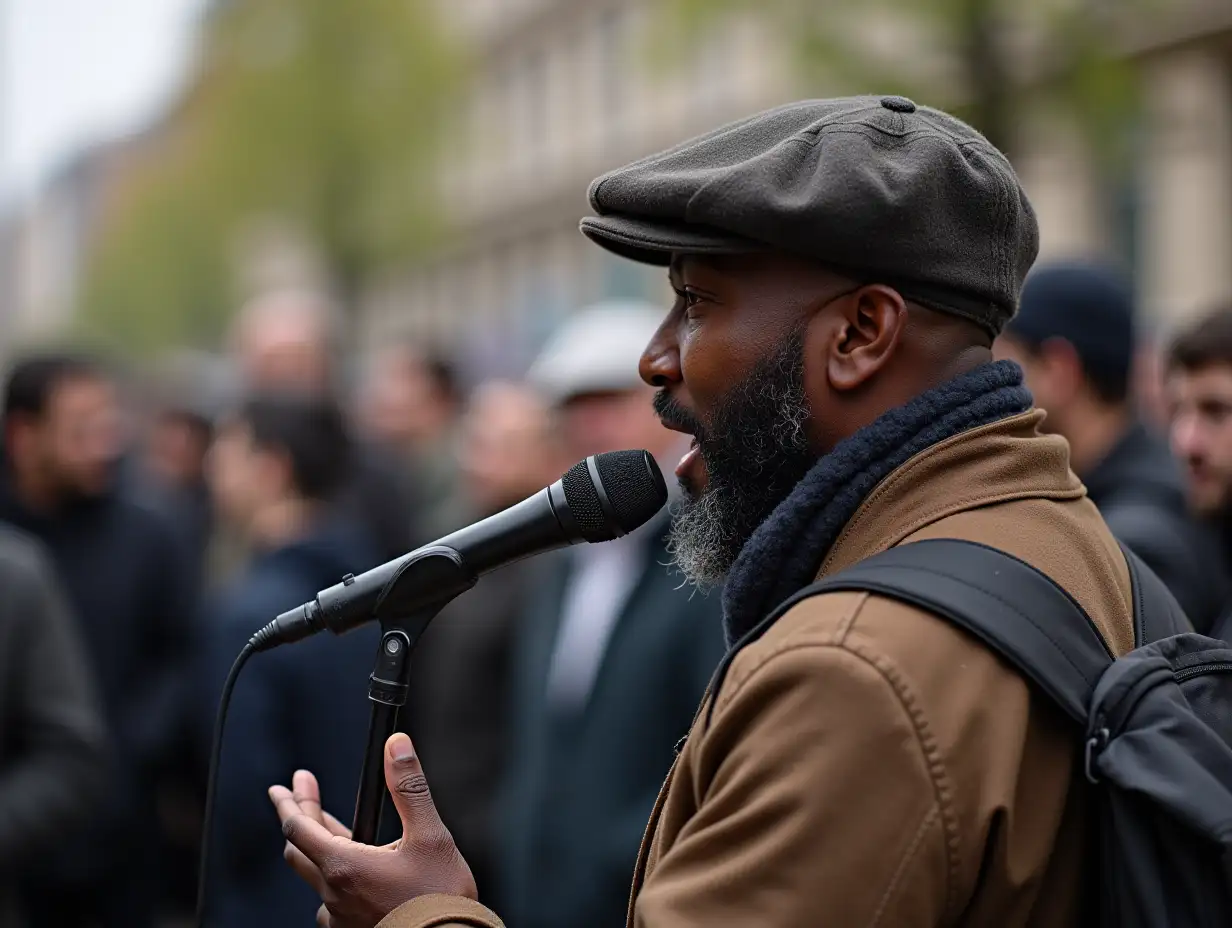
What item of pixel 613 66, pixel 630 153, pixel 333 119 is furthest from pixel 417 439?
pixel 613 66

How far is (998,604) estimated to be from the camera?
5.65 feet

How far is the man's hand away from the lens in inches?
78.5

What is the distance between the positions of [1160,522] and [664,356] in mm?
1777

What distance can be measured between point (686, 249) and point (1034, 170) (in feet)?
55.8

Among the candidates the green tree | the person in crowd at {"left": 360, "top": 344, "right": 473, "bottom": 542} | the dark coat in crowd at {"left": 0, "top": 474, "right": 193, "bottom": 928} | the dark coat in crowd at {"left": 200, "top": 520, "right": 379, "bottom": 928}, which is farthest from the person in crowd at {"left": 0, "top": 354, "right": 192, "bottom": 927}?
the green tree

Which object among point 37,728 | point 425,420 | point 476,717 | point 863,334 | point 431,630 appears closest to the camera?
point 863,334

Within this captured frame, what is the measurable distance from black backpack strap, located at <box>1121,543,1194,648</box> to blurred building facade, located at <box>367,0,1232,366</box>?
7801 millimetres

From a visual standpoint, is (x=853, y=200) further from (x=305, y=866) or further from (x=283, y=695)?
(x=283, y=695)

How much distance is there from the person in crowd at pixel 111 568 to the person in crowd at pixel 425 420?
6.28 ft

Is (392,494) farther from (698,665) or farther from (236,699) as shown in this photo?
(698,665)

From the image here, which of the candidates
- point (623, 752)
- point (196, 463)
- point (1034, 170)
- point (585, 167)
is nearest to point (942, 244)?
point (623, 752)

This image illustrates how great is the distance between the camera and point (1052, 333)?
4.18 metres

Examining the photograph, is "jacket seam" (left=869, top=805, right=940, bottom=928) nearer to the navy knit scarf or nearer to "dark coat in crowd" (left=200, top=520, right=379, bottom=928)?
the navy knit scarf

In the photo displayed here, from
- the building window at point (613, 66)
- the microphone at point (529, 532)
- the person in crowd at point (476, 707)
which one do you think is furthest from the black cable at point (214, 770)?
the building window at point (613, 66)
